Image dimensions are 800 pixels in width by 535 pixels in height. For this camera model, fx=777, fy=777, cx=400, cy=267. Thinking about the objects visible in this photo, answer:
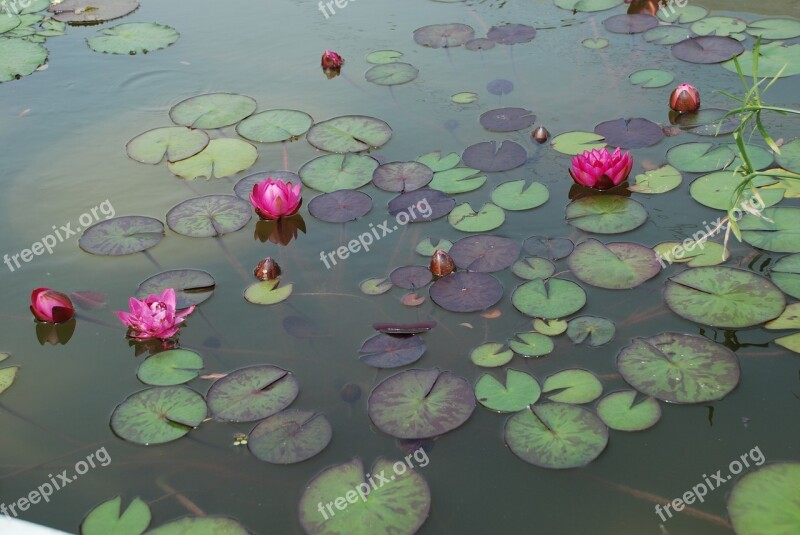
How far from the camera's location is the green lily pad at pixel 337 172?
3.63 meters

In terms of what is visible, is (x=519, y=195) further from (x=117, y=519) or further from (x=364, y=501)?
(x=117, y=519)

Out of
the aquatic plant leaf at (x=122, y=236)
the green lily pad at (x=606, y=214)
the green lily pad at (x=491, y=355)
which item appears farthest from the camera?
the aquatic plant leaf at (x=122, y=236)

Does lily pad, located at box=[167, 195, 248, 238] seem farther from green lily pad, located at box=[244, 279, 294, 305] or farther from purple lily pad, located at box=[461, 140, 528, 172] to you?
purple lily pad, located at box=[461, 140, 528, 172]

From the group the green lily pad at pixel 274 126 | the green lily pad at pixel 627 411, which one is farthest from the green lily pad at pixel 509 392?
the green lily pad at pixel 274 126

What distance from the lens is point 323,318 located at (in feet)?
9.55

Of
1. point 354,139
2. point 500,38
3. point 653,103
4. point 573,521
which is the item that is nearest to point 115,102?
point 354,139

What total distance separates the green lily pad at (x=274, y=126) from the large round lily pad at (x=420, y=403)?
1.87 metres

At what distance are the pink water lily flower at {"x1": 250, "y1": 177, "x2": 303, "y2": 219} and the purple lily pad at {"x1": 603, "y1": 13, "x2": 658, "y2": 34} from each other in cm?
254

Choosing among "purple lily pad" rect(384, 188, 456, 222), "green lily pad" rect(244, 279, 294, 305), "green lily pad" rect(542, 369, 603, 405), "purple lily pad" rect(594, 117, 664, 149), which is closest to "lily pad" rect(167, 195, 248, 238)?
"green lily pad" rect(244, 279, 294, 305)

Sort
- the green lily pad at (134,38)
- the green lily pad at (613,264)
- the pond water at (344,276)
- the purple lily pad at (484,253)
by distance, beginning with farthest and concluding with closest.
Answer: the green lily pad at (134,38) → the purple lily pad at (484,253) → the green lily pad at (613,264) → the pond water at (344,276)

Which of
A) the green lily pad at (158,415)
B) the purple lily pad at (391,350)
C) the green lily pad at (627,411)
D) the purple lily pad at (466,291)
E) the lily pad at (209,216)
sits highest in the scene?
the green lily pad at (627,411)

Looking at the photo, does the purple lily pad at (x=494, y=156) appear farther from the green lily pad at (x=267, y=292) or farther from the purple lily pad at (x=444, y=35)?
the purple lily pad at (x=444, y=35)

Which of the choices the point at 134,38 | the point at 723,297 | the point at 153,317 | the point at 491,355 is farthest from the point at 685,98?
the point at 134,38

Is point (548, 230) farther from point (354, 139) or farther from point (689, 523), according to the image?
point (689, 523)
